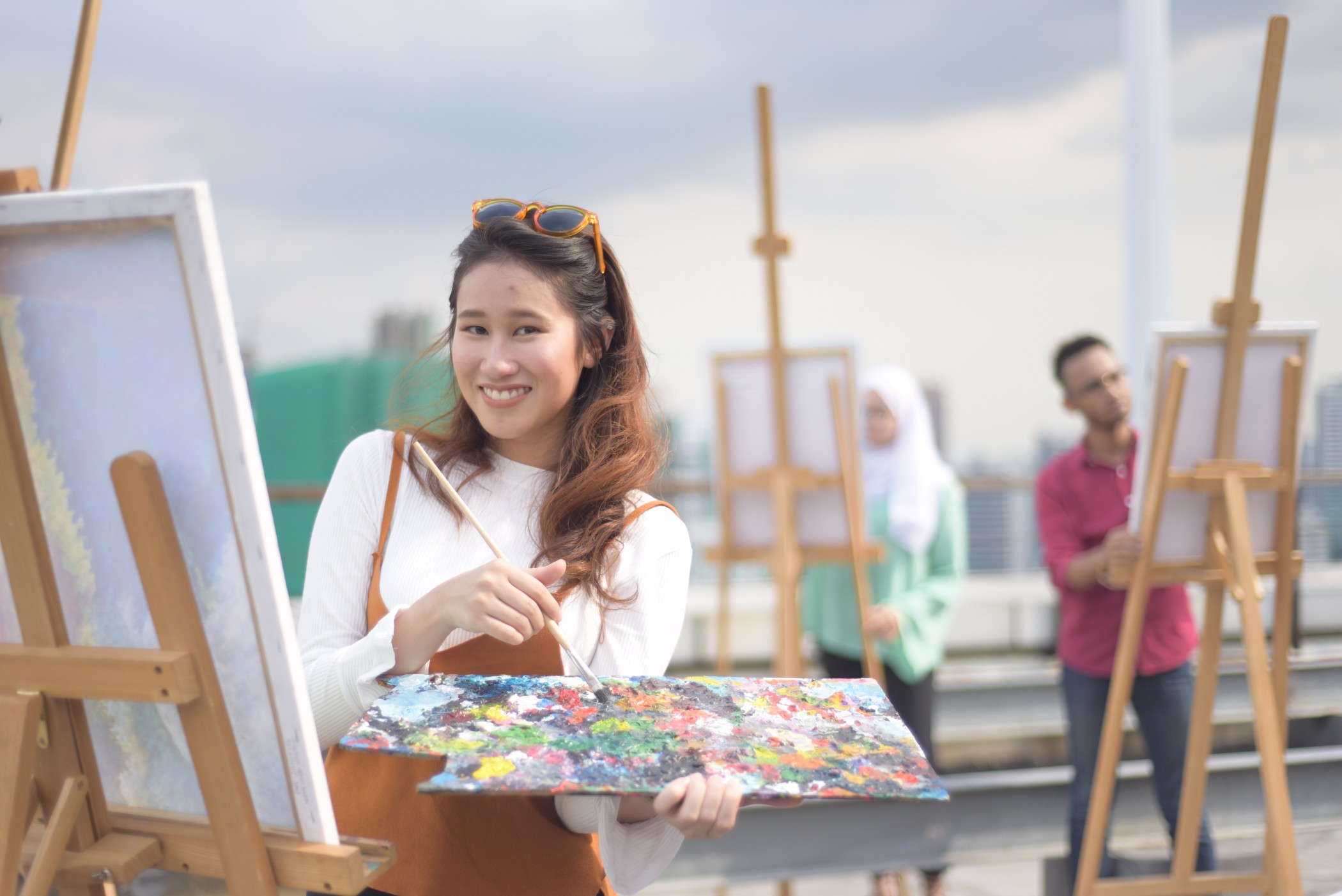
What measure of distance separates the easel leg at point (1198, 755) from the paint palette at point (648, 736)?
4.58 feet

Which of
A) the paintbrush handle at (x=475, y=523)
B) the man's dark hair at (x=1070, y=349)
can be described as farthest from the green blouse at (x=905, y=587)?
the paintbrush handle at (x=475, y=523)

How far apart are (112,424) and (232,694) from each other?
23 cm

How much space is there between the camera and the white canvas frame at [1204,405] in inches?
83.1

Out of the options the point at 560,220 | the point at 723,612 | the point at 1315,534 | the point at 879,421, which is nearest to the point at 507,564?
the point at 560,220

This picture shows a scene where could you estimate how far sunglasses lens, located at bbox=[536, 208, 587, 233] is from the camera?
1.12 metres

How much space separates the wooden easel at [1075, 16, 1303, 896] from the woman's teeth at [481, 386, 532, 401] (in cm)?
148

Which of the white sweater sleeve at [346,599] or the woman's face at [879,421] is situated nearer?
the white sweater sleeve at [346,599]

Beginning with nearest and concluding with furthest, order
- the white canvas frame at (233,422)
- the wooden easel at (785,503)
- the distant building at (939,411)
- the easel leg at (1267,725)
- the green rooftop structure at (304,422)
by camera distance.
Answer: the white canvas frame at (233,422) → the easel leg at (1267,725) → the wooden easel at (785,503) → the green rooftop structure at (304,422) → the distant building at (939,411)

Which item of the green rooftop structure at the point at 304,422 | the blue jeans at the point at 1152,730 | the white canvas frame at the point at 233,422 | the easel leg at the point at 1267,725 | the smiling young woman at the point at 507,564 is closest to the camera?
the white canvas frame at the point at 233,422

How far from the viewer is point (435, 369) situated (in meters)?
1.37

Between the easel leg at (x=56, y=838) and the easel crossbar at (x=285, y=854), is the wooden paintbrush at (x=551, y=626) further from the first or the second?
the easel leg at (x=56, y=838)

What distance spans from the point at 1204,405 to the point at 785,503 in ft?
3.40

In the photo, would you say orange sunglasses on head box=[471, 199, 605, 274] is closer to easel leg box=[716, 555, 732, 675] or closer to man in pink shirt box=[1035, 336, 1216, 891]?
man in pink shirt box=[1035, 336, 1216, 891]

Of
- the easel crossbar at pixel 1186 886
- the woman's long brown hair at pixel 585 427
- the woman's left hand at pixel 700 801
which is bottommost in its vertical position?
the easel crossbar at pixel 1186 886
